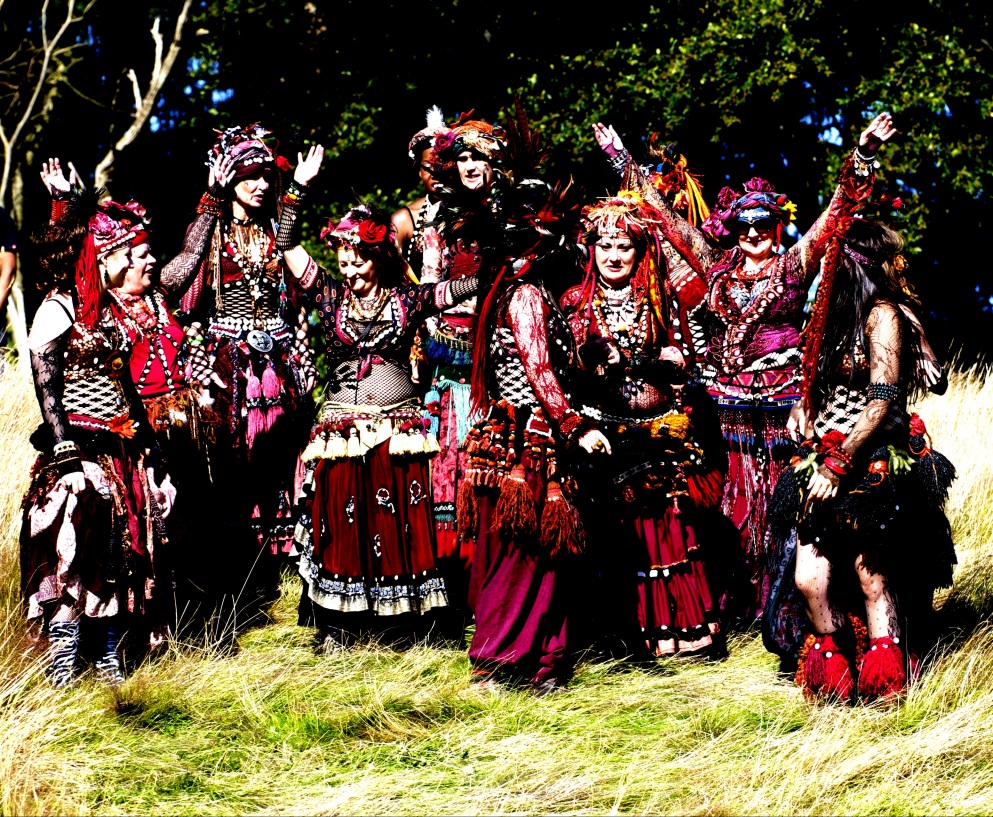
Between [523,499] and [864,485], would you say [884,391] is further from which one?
[523,499]

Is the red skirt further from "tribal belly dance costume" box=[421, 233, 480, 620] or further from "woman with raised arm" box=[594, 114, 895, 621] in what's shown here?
"woman with raised arm" box=[594, 114, 895, 621]

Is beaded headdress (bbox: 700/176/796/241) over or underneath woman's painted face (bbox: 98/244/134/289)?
over

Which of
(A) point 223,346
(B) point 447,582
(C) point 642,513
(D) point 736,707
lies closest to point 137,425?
(A) point 223,346

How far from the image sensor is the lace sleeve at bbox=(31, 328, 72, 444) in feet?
17.3

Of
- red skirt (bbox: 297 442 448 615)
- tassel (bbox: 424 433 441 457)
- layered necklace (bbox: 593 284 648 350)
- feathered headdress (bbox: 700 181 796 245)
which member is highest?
feathered headdress (bbox: 700 181 796 245)

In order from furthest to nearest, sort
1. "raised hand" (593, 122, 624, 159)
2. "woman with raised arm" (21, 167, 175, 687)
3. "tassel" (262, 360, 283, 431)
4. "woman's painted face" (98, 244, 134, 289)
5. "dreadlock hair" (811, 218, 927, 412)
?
"raised hand" (593, 122, 624, 159)
"tassel" (262, 360, 283, 431)
"woman's painted face" (98, 244, 134, 289)
"woman with raised arm" (21, 167, 175, 687)
"dreadlock hair" (811, 218, 927, 412)

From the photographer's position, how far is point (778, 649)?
5406mm

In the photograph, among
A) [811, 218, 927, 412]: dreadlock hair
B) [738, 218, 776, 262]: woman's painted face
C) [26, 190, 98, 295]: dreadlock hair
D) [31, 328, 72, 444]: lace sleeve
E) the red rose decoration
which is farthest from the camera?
[738, 218, 776, 262]: woman's painted face

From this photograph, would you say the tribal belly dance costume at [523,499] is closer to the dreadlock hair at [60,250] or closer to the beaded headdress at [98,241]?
the beaded headdress at [98,241]

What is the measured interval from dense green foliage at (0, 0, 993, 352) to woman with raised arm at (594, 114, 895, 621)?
15.3 feet

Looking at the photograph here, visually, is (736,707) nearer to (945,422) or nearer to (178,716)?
(178,716)

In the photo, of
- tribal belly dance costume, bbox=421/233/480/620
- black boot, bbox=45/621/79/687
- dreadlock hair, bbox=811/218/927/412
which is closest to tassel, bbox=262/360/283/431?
tribal belly dance costume, bbox=421/233/480/620

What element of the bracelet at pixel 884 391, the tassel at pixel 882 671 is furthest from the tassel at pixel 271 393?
the tassel at pixel 882 671

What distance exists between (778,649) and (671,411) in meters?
1.28
